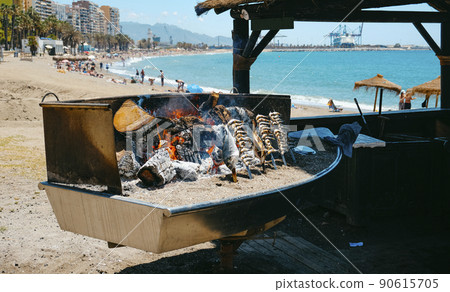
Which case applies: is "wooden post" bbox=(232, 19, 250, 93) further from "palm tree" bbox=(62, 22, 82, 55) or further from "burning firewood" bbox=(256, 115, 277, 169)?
"palm tree" bbox=(62, 22, 82, 55)

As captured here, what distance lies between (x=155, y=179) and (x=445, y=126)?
6.94 meters

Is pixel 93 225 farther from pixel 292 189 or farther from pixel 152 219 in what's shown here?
pixel 292 189

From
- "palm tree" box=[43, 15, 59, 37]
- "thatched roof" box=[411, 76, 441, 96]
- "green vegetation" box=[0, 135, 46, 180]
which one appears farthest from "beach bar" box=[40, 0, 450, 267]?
"palm tree" box=[43, 15, 59, 37]

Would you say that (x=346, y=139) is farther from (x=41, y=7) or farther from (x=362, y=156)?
(x=41, y=7)

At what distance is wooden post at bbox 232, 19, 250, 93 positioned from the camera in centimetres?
694

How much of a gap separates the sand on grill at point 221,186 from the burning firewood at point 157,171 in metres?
0.07

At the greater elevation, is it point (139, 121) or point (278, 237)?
point (139, 121)

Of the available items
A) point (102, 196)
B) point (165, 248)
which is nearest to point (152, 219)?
point (165, 248)

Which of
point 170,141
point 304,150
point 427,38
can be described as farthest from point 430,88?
point 170,141

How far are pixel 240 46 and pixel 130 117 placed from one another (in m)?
2.91

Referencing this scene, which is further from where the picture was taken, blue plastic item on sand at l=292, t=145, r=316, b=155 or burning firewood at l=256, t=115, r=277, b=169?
blue plastic item on sand at l=292, t=145, r=316, b=155

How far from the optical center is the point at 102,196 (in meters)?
3.43

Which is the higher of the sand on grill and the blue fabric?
the blue fabric

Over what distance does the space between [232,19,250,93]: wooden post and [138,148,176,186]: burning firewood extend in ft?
10.2
